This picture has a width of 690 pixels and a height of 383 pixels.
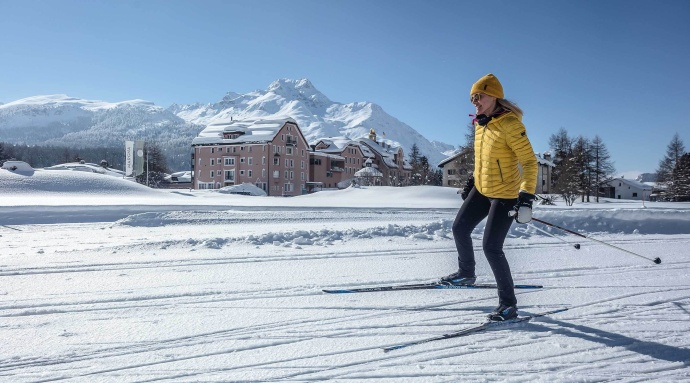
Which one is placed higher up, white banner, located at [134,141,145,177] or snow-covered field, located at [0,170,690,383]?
white banner, located at [134,141,145,177]

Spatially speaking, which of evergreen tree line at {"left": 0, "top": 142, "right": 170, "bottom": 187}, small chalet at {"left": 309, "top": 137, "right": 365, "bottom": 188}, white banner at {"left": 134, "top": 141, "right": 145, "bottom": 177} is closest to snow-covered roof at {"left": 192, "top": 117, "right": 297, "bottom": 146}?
small chalet at {"left": 309, "top": 137, "right": 365, "bottom": 188}

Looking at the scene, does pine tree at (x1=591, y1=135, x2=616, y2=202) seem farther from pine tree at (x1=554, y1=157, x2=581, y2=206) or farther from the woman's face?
the woman's face

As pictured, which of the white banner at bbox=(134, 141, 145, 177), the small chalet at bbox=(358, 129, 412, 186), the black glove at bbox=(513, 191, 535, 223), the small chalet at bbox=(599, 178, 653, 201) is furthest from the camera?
the small chalet at bbox=(358, 129, 412, 186)

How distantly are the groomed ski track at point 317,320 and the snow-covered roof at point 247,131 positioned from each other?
2030 inches

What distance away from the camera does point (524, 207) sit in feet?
10.6

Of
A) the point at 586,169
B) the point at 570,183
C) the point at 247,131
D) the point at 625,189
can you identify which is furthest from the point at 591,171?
the point at 247,131

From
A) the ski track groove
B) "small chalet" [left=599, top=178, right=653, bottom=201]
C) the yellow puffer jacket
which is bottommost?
the ski track groove

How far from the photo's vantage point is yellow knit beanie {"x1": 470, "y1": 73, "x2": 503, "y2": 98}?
3416 millimetres

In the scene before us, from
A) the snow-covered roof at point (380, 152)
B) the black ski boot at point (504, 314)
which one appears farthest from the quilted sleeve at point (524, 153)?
the snow-covered roof at point (380, 152)

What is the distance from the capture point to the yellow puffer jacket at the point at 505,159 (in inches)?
129

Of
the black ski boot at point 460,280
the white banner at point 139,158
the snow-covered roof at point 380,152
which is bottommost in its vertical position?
the black ski boot at point 460,280

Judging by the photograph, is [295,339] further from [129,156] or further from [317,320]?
[129,156]

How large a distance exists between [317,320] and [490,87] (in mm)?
2399

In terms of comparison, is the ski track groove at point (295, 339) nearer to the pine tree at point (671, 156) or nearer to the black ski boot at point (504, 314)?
the black ski boot at point (504, 314)
